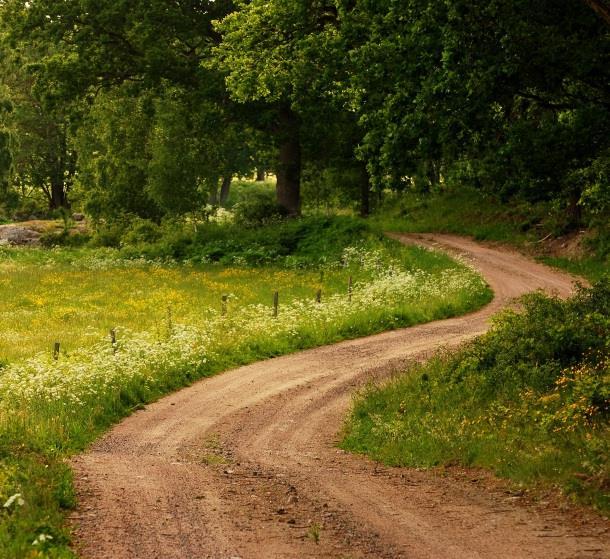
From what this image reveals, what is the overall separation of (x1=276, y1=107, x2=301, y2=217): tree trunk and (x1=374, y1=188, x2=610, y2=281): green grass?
588 cm

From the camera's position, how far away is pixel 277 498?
1112 cm

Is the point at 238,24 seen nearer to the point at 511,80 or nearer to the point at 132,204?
the point at 511,80

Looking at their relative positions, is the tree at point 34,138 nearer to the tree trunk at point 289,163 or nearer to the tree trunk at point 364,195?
the tree trunk at point 364,195

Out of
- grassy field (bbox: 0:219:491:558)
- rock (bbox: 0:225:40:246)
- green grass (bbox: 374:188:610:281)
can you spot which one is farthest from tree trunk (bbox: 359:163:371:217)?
rock (bbox: 0:225:40:246)

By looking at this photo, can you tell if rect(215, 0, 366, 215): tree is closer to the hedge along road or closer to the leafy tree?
the leafy tree

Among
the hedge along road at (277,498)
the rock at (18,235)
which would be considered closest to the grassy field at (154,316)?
the hedge along road at (277,498)

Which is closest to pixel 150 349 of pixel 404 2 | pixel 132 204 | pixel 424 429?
pixel 424 429

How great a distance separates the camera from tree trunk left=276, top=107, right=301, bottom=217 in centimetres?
4422

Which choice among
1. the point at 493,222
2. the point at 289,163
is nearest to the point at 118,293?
the point at 289,163

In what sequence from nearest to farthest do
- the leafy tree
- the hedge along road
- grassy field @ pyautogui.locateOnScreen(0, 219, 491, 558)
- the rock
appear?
1. the hedge along road
2. grassy field @ pyautogui.locateOnScreen(0, 219, 491, 558)
3. the leafy tree
4. the rock

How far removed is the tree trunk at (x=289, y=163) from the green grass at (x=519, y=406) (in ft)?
92.8

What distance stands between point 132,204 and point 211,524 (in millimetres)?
45325

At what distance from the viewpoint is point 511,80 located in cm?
1544

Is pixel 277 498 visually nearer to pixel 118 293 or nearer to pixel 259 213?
pixel 118 293
